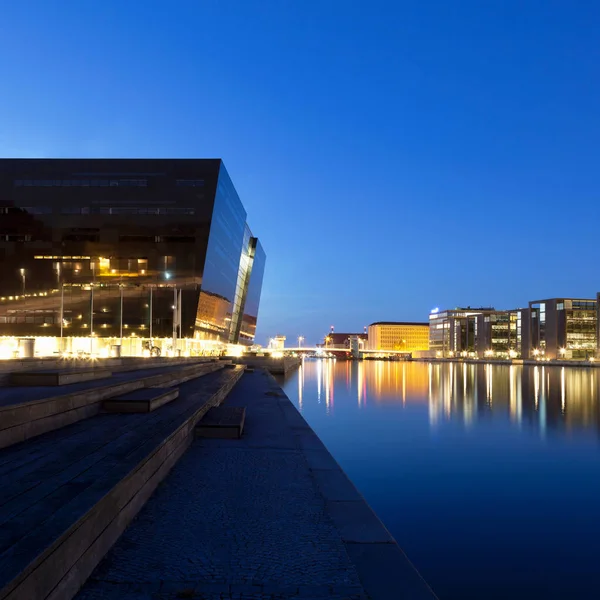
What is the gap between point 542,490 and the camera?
15.7 m

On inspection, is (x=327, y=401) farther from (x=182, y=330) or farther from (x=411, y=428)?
(x=182, y=330)

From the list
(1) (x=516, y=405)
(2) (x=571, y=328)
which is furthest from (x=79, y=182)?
(2) (x=571, y=328)

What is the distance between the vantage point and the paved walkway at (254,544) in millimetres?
5301

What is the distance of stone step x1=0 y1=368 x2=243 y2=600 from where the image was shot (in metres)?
4.31

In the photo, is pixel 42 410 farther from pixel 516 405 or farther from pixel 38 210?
pixel 38 210

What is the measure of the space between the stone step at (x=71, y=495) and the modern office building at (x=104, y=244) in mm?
67339

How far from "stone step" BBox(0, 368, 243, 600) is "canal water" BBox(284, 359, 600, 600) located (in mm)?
5634

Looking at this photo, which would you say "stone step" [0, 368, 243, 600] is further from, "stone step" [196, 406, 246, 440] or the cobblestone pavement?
"stone step" [196, 406, 246, 440]

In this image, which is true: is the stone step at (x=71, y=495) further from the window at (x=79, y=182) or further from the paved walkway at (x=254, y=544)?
the window at (x=79, y=182)

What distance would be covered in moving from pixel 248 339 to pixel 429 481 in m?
134

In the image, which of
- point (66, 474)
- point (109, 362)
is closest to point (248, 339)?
point (109, 362)

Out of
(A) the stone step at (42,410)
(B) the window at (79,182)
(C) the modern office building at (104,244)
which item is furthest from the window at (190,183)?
(A) the stone step at (42,410)

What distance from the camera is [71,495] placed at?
5.98 meters

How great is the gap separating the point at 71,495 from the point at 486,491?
43.1 ft
